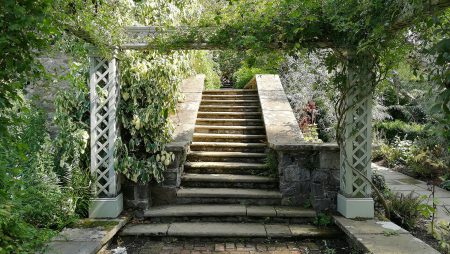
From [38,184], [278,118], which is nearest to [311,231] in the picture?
[278,118]

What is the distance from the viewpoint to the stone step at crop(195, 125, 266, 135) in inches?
262

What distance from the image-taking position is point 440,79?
82.7 inches

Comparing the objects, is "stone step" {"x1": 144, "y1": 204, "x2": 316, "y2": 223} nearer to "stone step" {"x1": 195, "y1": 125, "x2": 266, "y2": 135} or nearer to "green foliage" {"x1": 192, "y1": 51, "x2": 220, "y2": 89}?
"stone step" {"x1": 195, "y1": 125, "x2": 266, "y2": 135}

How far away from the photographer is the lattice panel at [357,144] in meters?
4.48

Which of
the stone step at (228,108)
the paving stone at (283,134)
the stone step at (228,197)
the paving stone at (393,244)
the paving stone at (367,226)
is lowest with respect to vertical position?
the paving stone at (393,244)

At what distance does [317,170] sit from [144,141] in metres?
2.29

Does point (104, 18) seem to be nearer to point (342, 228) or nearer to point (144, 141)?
point (144, 141)

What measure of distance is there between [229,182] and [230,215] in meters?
0.70

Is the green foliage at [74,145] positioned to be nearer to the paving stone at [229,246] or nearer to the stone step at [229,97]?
the paving stone at [229,246]

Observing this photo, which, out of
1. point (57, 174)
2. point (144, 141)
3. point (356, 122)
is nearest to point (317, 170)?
point (356, 122)

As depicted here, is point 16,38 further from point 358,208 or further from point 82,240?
point 358,208

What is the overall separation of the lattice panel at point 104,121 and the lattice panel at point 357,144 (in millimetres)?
2857

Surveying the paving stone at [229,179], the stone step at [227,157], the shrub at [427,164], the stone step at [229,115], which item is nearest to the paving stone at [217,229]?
the paving stone at [229,179]

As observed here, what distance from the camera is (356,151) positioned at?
4598mm
